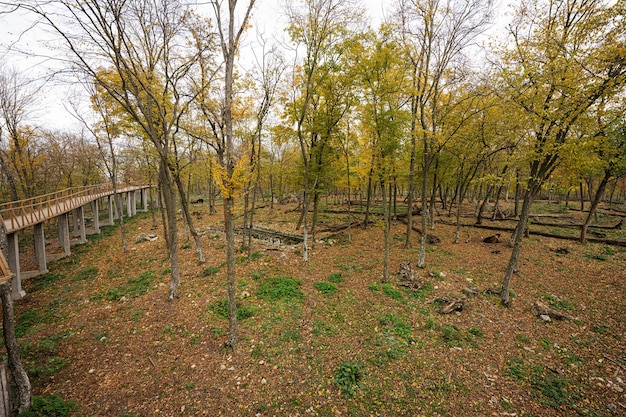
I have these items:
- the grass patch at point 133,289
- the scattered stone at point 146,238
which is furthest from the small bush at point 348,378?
the scattered stone at point 146,238

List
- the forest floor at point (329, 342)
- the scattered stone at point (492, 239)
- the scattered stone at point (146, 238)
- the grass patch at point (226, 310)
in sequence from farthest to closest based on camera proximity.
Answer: the scattered stone at point (146, 238), the scattered stone at point (492, 239), the grass patch at point (226, 310), the forest floor at point (329, 342)

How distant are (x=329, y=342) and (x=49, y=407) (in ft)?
20.6

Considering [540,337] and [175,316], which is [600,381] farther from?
[175,316]

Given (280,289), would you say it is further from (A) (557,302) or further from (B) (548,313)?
(A) (557,302)

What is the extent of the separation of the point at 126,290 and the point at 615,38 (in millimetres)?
19026

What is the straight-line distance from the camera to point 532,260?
12.6m

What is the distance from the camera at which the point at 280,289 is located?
31.7 feet

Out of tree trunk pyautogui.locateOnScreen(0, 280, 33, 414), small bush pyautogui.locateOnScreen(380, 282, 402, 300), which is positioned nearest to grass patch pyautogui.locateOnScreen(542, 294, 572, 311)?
small bush pyautogui.locateOnScreen(380, 282, 402, 300)

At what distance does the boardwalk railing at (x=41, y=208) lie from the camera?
12.0m

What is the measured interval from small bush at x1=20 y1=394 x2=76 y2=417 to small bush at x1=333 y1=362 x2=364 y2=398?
5688 millimetres

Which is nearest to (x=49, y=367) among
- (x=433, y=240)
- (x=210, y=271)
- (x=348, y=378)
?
(x=210, y=271)

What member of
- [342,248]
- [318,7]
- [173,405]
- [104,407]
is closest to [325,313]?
[173,405]

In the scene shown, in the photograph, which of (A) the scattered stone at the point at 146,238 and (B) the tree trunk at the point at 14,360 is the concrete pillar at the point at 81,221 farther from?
(B) the tree trunk at the point at 14,360

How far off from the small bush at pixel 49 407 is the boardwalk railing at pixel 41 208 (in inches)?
193
